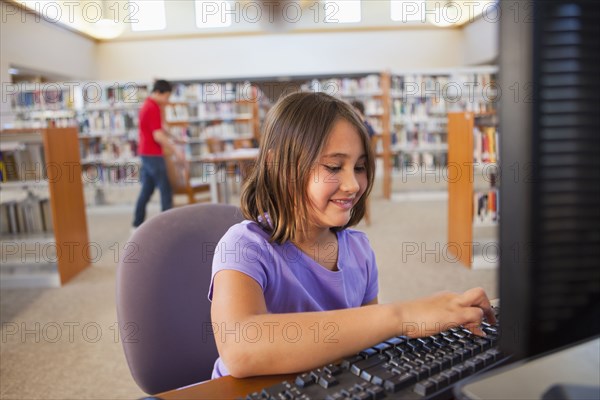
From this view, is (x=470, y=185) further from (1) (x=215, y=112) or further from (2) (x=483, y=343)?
(1) (x=215, y=112)

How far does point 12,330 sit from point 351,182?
2.75m

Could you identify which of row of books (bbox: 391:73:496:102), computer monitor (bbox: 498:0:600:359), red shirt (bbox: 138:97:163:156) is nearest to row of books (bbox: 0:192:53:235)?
Answer: red shirt (bbox: 138:97:163:156)

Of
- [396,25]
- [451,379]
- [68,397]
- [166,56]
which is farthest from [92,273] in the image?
[396,25]

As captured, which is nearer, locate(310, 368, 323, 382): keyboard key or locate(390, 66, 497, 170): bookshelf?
locate(310, 368, 323, 382): keyboard key

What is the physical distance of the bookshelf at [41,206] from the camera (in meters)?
3.49

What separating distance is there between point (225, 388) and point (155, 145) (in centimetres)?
458

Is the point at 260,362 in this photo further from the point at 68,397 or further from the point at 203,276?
the point at 68,397

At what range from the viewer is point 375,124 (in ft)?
25.3

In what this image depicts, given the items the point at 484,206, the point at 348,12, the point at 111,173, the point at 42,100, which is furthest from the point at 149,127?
the point at 348,12

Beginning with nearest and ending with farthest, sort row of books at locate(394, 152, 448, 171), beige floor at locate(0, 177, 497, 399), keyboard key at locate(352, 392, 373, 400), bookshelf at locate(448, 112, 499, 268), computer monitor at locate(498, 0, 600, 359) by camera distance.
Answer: computer monitor at locate(498, 0, 600, 359)
keyboard key at locate(352, 392, 373, 400)
beige floor at locate(0, 177, 497, 399)
bookshelf at locate(448, 112, 499, 268)
row of books at locate(394, 152, 448, 171)

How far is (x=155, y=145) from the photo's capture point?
491 centimetres

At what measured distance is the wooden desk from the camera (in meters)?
0.59

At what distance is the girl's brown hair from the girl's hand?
0.30 meters

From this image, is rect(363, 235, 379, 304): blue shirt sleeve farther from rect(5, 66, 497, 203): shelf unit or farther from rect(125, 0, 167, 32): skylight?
rect(125, 0, 167, 32): skylight
